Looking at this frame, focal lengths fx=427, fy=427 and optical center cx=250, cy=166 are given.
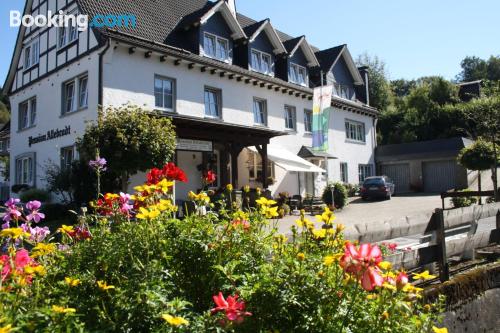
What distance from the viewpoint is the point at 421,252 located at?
460 centimetres

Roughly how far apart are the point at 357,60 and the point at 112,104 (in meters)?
46.8

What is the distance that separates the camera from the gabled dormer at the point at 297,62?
79.6ft

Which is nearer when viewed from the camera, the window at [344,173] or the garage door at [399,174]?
the window at [344,173]

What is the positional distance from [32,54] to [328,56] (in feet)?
58.9

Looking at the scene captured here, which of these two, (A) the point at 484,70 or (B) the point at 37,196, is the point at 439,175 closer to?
(B) the point at 37,196

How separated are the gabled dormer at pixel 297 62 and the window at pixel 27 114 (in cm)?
1309

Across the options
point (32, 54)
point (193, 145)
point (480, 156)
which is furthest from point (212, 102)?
point (480, 156)

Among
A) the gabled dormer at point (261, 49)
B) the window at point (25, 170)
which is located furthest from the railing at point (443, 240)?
the window at point (25, 170)

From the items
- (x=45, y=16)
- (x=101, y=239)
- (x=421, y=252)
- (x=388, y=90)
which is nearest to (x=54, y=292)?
(x=101, y=239)

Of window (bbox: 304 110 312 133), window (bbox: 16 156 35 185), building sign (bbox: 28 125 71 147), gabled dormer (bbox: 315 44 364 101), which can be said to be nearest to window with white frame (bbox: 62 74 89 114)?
building sign (bbox: 28 125 71 147)

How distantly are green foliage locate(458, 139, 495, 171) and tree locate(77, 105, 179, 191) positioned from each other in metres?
15.5

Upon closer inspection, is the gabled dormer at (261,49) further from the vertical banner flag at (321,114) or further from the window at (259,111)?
the vertical banner flag at (321,114)

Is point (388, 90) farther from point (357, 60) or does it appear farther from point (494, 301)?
point (494, 301)

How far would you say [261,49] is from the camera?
75.1ft
